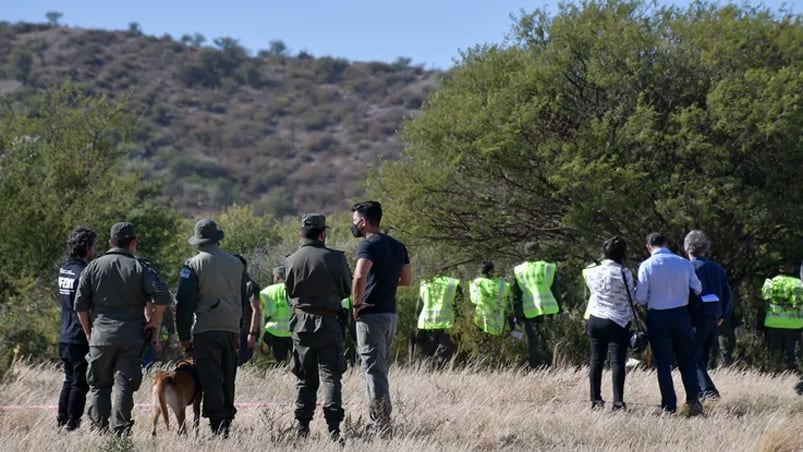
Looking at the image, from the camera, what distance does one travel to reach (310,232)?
9625mm

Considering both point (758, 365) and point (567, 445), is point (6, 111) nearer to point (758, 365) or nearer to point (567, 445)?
point (758, 365)

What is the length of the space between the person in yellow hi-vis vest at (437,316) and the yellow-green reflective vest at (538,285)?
3.49 feet

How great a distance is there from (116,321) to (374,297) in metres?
2.09

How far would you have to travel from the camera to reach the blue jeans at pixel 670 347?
11094mm

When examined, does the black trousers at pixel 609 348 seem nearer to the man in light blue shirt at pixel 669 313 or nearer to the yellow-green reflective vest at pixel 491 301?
the man in light blue shirt at pixel 669 313

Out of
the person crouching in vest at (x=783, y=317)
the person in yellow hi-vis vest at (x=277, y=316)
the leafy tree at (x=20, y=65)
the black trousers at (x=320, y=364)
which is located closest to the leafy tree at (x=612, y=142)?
the person crouching in vest at (x=783, y=317)

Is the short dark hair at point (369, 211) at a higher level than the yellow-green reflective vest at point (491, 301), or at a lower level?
higher

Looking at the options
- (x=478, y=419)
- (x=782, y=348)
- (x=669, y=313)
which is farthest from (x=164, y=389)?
(x=782, y=348)

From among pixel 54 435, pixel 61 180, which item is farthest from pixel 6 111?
pixel 54 435

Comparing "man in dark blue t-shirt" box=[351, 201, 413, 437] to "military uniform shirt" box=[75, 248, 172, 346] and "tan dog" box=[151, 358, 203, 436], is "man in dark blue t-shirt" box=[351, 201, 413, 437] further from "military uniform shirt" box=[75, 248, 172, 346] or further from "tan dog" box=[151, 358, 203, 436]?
"military uniform shirt" box=[75, 248, 172, 346]

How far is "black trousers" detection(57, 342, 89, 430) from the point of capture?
9.78 metres

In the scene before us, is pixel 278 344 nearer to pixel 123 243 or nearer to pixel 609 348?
pixel 609 348

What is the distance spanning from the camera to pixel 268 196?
216 ft

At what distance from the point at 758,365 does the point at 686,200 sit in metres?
3.24
